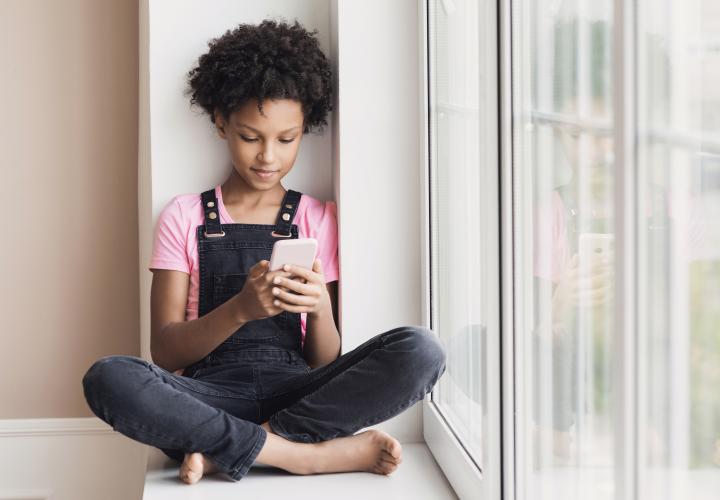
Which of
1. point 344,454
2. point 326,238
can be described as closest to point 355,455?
point 344,454

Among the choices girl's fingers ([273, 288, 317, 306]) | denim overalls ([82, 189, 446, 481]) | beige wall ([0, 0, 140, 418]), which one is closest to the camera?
denim overalls ([82, 189, 446, 481])

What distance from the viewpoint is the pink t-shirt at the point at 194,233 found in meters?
1.79

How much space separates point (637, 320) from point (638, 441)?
0.37 feet

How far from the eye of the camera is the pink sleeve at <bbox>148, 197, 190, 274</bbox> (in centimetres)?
178

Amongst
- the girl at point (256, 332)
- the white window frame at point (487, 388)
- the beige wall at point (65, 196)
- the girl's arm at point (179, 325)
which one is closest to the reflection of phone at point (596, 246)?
the white window frame at point (487, 388)

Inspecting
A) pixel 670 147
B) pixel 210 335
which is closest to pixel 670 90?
pixel 670 147

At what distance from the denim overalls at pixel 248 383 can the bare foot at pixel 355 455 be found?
21 millimetres

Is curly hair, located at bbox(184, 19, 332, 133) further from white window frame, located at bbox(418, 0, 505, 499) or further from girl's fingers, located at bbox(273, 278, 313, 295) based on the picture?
girl's fingers, located at bbox(273, 278, 313, 295)

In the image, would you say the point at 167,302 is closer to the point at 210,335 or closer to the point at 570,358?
the point at 210,335

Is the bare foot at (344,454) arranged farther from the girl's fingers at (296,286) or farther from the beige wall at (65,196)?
the beige wall at (65,196)

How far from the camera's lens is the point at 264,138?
1.74 meters

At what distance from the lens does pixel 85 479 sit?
2.22 m

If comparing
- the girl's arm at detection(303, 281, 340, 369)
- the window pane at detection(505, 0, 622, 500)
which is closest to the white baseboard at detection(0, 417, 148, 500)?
the girl's arm at detection(303, 281, 340, 369)

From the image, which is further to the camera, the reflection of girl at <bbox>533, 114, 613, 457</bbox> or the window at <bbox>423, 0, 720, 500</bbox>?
the reflection of girl at <bbox>533, 114, 613, 457</bbox>
